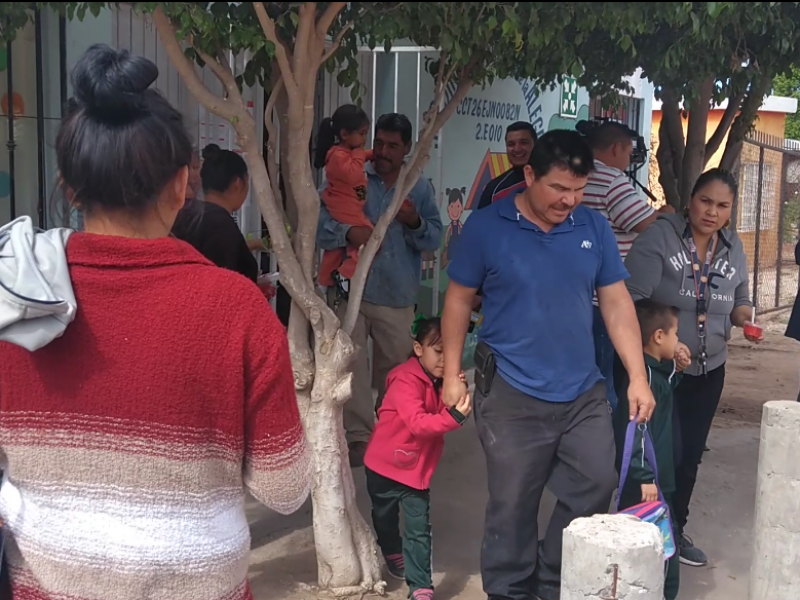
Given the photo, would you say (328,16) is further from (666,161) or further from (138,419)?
(666,161)

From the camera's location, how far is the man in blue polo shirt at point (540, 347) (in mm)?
3514

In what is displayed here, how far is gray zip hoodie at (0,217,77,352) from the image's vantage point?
150 centimetres

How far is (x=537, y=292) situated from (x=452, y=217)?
15.8ft

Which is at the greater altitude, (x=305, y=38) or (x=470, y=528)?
(x=305, y=38)

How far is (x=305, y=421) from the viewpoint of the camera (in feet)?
12.2

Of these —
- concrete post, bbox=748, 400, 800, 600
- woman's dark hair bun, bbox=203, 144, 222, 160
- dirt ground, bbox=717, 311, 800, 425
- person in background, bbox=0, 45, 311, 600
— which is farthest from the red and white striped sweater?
dirt ground, bbox=717, 311, 800, 425

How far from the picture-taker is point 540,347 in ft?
11.5

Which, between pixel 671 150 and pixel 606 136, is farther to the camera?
pixel 671 150

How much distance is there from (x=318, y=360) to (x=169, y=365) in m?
2.17

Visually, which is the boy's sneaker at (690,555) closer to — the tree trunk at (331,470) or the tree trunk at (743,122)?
the tree trunk at (331,470)

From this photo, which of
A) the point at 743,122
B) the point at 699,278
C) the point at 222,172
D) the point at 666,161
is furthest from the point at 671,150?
the point at 222,172

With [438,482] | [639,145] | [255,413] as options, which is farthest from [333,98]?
[255,413]

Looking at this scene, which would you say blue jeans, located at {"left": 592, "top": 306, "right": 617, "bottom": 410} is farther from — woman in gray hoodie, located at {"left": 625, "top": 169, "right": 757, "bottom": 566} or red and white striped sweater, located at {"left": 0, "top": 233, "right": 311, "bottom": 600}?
red and white striped sweater, located at {"left": 0, "top": 233, "right": 311, "bottom": 600}

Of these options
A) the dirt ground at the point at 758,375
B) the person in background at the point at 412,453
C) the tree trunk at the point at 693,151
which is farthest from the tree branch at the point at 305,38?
the dirt ground at the point at 758,375
